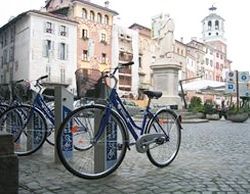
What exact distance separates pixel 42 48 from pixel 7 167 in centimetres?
4123

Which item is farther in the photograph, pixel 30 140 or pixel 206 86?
pixel 206 86

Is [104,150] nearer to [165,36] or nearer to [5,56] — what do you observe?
[165,36]

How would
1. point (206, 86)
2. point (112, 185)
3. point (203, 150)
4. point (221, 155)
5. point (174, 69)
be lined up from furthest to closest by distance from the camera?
point (206, 86) → point (174, 69) → point (203, 150) → point (221, 155) → point (112, 185)

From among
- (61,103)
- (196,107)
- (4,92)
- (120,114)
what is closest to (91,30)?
(196,107)

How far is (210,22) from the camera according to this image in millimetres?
111562

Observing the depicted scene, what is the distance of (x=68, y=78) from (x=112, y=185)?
1665 inches

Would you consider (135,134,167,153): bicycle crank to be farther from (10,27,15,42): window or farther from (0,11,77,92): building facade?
(10,27,15,42): window

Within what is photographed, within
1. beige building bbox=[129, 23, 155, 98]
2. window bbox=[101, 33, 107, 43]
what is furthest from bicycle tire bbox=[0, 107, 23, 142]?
beige building bbox=[129, 23, 155, 98]

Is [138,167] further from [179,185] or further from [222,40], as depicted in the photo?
[222,40]

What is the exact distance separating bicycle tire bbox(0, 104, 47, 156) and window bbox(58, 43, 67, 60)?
3978 centimetres

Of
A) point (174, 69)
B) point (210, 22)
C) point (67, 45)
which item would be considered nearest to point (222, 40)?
point (210, 22)

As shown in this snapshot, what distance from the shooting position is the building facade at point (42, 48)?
140 feet

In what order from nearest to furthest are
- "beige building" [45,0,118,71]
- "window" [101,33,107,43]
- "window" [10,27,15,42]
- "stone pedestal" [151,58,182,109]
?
1. "stone pedestal" [151,58,182,109]
2. "window" [10,27,15,42]
3. "beige building" [45,0,118,71]
4. "window" [101,33,107,43]

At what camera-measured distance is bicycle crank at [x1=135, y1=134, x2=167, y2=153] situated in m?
4.88
